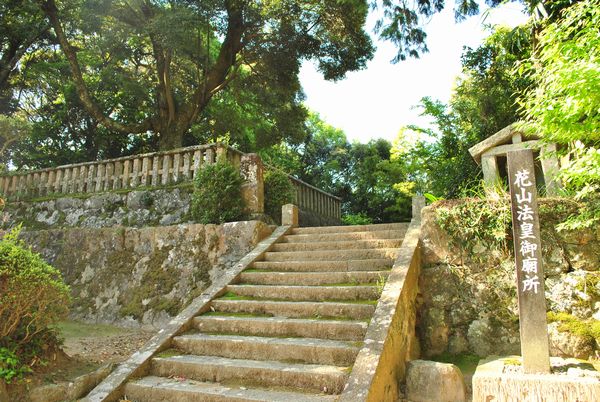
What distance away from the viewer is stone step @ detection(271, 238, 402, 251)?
18.8ft

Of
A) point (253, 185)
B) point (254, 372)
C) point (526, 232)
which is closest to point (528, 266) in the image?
point (526, 232)

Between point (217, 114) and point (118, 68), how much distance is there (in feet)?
13.2

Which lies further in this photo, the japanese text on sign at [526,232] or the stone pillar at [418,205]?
the stone pillar at [418,205]

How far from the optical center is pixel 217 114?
15633 mm

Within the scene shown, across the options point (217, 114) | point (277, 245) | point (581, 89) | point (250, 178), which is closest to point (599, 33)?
point (581, 89)

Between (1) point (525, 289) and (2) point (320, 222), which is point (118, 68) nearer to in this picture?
(2) point (320, 222)

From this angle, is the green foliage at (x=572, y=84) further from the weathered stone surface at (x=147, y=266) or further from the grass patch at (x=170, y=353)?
the grass patch at (x=170, y=353)

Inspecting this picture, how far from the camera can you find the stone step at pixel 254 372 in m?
3.37

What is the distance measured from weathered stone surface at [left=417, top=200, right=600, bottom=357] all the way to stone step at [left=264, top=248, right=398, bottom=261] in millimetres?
597

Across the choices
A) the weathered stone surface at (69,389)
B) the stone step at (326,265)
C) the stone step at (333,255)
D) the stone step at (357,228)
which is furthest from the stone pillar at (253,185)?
the weathered stone surface at (69,389)

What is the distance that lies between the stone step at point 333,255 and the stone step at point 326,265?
0.21m

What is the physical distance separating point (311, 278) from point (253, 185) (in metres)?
2.76

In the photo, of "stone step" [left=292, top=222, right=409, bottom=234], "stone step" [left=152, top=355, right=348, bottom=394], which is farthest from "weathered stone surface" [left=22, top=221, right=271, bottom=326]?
"stone step" [left=152, top=355, right=348, bottom=394]

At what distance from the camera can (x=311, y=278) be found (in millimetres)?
5113
